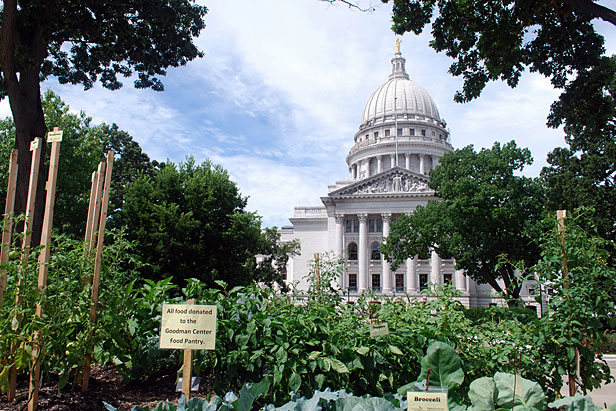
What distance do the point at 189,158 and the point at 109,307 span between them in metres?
22.6

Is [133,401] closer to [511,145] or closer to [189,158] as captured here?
[189,158]

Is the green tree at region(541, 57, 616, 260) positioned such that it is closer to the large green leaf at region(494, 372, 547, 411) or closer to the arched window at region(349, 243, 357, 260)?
the large green leaf at region(494, 372, 547, 411)

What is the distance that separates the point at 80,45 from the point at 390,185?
4384 cm

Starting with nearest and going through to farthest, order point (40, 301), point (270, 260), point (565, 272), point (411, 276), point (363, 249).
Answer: point (40, 301) → point (565, 272) → point (270, 260) → point (411, 276) → point (363, 249)

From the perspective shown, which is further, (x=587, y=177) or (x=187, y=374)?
(x=587, y=177)

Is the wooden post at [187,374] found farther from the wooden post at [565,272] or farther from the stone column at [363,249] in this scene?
the stone column at [363,249]

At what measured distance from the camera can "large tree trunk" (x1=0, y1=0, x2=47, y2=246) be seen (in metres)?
8.42

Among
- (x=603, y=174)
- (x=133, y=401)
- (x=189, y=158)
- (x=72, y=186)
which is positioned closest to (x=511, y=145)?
(x=603, y=174)

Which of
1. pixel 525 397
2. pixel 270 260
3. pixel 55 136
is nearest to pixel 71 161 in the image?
pixel 270 260

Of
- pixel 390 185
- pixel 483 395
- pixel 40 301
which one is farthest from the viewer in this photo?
pixel 390 185

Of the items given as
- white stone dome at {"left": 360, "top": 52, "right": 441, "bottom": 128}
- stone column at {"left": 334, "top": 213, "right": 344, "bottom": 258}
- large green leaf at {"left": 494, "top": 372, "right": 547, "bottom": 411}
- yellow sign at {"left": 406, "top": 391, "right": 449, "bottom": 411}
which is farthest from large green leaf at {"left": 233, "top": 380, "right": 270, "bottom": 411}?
white stone dome at {"left": 360, "top": 52, "right": 441, "bottom": 128}

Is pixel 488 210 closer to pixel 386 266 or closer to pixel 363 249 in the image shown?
pixel 386 266

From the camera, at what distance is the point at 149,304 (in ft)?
18.4

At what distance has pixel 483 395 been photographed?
3.55 meters
